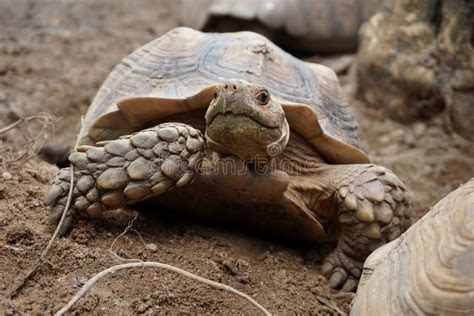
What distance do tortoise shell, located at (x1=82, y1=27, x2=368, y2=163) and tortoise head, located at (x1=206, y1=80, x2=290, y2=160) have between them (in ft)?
1.09

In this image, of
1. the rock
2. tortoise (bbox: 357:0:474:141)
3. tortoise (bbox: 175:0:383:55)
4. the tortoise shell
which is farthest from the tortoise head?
tortoise (bbox: 175:0:383:55)

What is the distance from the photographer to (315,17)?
7.34m

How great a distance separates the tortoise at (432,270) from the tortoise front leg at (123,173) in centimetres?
93

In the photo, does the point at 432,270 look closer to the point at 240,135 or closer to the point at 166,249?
the point at 240,135

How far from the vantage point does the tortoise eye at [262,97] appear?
261 cm

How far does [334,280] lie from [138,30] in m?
5.48

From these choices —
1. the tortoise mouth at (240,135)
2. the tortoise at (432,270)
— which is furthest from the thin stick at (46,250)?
the tortoise at (432,270)

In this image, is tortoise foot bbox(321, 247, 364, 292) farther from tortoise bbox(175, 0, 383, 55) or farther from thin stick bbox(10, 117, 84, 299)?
tortoise bbox(175, 0, 383, 55)

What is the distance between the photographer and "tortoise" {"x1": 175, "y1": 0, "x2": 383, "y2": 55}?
7.25 metres

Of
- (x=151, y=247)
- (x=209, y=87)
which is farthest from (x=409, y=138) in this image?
(x=151, y=247)

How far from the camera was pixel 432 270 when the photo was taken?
1.87 m

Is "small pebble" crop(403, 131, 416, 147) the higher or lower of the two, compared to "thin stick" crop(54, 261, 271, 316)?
lower

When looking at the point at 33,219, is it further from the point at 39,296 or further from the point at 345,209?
the point at 345,209

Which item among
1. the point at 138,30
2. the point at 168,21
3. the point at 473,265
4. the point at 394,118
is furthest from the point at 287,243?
the point at 168,21
